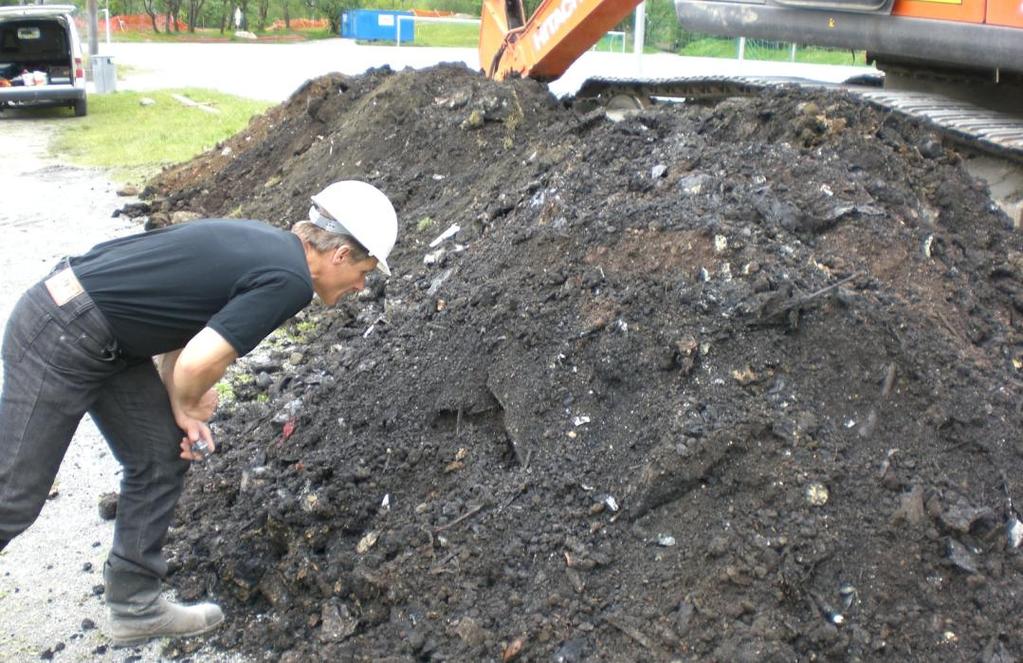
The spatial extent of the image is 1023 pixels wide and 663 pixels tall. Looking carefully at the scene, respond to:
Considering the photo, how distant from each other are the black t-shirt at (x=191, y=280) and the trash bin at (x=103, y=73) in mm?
19641

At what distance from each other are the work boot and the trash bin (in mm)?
19538

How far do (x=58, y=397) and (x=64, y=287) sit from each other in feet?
1.12

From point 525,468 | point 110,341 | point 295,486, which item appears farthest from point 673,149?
point 110,341

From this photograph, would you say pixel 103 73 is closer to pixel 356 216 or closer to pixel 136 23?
pixel 356 216

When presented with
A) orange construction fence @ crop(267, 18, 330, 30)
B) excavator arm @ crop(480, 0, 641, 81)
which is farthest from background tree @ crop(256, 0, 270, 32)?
excavator arm @ crop(480, 0, 641, 81)

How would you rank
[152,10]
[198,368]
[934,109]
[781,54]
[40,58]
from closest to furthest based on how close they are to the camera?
[198,368] → [934,109] → [40,58] → [781,54] → [152,10]

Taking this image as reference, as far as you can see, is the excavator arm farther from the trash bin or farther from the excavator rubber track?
the trash bin

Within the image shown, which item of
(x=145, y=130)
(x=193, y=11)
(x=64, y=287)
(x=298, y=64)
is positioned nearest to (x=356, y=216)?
(x=64, y=287)

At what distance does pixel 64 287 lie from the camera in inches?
127

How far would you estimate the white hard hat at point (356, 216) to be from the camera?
132 inches

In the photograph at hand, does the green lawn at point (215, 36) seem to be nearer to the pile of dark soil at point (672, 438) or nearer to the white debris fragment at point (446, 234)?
the white debris fragment at point (446, 234)

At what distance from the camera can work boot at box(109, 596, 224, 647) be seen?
3697 millimetres

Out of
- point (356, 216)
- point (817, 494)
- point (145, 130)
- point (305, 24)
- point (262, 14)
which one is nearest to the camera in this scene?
point (356, 216)

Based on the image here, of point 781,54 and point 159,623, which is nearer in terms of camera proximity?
point 159,623
